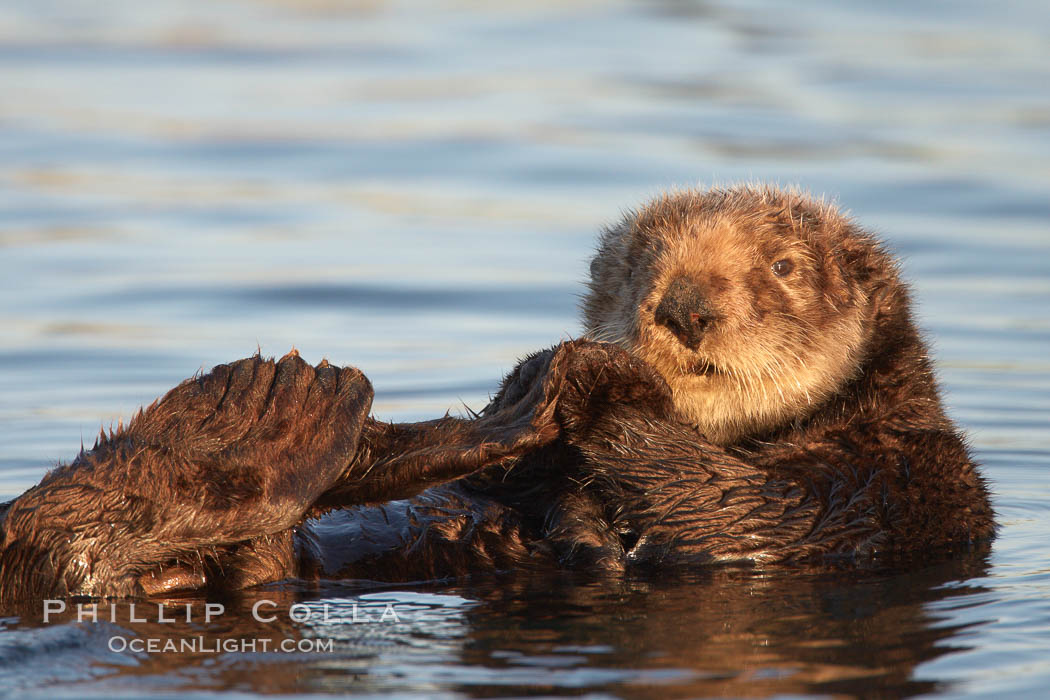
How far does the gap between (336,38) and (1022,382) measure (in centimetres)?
1192

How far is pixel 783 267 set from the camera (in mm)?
5262

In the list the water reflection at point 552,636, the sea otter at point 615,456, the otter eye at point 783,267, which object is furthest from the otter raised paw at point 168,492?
the otter eye at point 783,267

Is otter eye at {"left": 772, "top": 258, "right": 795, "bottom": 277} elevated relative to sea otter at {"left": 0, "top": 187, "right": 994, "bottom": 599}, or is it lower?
elevated

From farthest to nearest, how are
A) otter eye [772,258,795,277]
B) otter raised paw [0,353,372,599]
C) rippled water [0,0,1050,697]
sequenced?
otter eye [772,258,795,277]
otter raised paw [0,353,372,599]
rippled water [0,0,1050,697]

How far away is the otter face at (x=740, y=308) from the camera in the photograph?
4895mm

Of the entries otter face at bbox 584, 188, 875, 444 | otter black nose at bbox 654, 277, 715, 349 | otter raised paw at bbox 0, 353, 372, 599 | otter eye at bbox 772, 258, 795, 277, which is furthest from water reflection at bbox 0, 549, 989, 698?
otter eye at bbox 772, 258, 795, 277

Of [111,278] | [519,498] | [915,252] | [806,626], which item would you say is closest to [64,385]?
[111,278]

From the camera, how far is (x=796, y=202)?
564cm

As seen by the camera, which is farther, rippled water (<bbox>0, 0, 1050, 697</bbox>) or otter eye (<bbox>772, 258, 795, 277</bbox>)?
otter eye (<bbox>772, 258, 795, 277</bbox>)

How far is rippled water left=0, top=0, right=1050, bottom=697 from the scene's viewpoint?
3.81 metres

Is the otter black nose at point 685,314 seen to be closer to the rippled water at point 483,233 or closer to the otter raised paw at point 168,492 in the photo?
the rippled water at point 483,233

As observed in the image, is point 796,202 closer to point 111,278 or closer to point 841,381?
point 841,381

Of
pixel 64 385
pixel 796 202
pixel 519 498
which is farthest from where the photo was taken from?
pixel 64 385

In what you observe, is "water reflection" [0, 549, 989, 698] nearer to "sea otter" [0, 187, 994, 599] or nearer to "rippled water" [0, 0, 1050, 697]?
"rippled water" [0, 0, 1050, 697]
